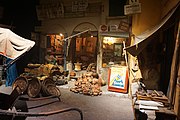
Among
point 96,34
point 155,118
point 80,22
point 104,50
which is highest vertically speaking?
point 80,22

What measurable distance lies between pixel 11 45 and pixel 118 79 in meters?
5.29

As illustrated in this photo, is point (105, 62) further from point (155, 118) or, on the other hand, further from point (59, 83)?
point (155, 118)

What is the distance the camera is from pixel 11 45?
6.66 metres

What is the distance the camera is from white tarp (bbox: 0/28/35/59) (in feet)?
21.1

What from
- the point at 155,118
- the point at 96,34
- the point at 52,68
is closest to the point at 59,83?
the point at 52,68

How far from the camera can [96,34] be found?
11039 mm

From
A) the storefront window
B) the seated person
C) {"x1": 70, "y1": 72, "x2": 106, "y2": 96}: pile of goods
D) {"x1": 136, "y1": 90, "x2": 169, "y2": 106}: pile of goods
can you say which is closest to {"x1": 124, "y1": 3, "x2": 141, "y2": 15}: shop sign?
{"x1": 136, "y1": 90, "x2": 169, "y2": 106}: pile of goods

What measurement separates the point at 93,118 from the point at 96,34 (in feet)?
21.7

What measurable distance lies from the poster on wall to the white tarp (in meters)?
4.46

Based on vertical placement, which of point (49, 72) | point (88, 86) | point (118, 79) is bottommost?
point (88, 86)

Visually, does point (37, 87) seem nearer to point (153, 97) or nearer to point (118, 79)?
point (118, 79)

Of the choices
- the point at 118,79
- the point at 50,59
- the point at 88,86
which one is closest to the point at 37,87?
the point at 88,86

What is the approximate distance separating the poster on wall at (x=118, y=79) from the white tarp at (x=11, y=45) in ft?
14.6

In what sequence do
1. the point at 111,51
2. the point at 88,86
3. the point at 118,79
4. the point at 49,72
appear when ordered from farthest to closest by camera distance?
the point at 111,51
the point at 49,72
the point at 118,79
the point at 88,86
